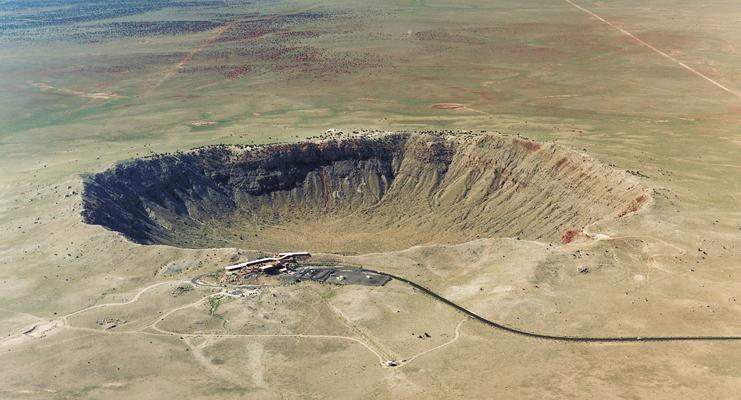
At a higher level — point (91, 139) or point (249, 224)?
point (91, 139)

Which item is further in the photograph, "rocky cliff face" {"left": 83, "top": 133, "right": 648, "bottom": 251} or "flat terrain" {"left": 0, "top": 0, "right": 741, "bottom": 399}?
"rocky cliff face" {"left": 83, "top": 133, "right": 648, "bottom": 251}

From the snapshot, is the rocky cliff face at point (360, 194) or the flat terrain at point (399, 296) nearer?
the flat terrain at point (399, 296)

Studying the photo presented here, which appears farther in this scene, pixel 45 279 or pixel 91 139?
pixel 91 139

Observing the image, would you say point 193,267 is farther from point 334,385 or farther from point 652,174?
point 652,174

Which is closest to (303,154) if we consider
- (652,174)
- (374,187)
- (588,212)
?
(374,187)

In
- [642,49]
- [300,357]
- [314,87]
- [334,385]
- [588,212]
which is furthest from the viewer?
[642,49]

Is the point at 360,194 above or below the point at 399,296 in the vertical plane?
below

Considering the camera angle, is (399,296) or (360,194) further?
(360,194)

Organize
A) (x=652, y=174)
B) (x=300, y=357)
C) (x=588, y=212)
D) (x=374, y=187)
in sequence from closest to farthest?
(x=300, y=357) < (x=588, y=212) < (x=652, y=174) < (x=374, y=187)
